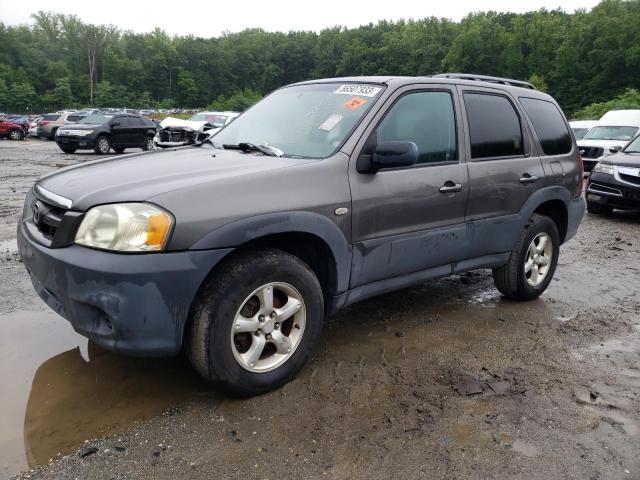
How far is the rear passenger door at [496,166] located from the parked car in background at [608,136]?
442 inches

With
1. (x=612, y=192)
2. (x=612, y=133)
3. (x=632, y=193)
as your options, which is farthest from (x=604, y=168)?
(x=612, y=133)

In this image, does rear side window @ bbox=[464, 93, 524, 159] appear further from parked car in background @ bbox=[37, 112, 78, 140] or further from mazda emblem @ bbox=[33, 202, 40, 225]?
parked car in background @ bbox=[37, 112, 78, 140]

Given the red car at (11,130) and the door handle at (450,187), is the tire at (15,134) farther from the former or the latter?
the door handle at (450,187)

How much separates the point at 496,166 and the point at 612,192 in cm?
635

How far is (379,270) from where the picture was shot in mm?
3445

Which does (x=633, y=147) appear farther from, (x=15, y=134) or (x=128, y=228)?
(x=15, y=134)

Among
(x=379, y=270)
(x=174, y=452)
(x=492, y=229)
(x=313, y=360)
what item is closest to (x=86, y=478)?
(x=174, y=452)

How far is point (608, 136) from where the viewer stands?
52.1ft

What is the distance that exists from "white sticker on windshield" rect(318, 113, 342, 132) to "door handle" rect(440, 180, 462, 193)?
85 cm

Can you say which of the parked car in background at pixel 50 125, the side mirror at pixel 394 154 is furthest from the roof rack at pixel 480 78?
the parked car in background at pixel 50 125

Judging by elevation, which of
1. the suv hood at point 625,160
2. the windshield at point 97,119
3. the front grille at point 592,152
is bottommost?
the front grille at point 592,152

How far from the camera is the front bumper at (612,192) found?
9.02 meters

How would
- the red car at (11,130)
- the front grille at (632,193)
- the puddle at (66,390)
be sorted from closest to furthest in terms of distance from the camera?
the puddle at (66,390) < the front grille at (632,193) < the red car at (11,130)

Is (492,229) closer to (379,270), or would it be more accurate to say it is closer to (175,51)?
(379,270)
